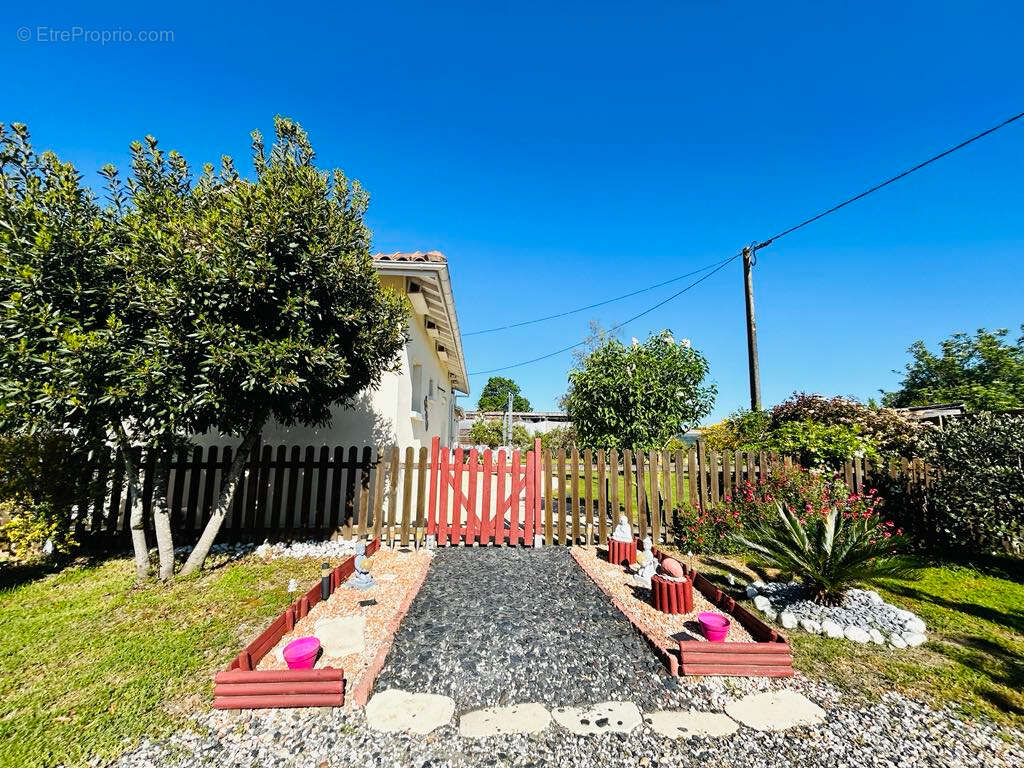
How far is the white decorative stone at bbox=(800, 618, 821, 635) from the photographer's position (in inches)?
150

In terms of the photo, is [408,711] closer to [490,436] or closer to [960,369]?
[490,436]

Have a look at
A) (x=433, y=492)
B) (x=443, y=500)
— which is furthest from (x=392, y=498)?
(x=443, y=500)

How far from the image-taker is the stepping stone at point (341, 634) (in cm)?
344

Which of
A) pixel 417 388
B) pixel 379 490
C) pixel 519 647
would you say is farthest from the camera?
pixel 417 388

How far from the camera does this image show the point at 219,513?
534 centimetres

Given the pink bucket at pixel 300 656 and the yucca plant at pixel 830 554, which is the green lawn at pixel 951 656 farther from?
the pink bucket at pixel 300 656

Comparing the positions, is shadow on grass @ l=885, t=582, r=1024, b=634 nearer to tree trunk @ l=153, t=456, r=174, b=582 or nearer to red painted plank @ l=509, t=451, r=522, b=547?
red painted plank @ l=509, t=451, r=522, b=547

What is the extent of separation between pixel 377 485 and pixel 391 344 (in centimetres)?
232

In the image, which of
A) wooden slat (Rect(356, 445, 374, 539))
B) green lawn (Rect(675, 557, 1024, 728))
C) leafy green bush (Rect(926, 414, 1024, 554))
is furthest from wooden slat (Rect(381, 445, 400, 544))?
leafy green bush (Rect(926, 414, 1024, 554))

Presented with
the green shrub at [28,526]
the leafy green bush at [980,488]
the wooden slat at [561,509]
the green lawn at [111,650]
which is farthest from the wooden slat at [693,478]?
the green shrub at [28,526]

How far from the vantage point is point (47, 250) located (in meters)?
4.10

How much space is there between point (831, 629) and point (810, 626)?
17 centimetres

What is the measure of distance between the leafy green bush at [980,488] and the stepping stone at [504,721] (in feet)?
23.4

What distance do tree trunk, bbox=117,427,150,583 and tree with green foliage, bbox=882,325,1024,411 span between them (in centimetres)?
3345
